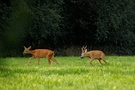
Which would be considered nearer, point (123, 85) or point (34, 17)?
point (123, 85)

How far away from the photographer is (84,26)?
136 ft

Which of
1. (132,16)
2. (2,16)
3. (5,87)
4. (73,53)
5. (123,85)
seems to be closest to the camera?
(5,87)

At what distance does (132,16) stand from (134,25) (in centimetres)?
154

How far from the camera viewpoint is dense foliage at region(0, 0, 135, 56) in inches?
1389

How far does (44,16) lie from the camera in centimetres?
3472

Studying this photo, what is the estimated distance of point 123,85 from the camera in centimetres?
805

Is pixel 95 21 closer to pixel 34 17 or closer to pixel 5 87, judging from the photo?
pixel 34 17

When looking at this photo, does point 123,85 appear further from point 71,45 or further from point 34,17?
point 71,45

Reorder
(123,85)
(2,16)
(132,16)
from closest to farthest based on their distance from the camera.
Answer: (123,85), (2,16), (132,16)

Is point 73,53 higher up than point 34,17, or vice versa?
point 34,17

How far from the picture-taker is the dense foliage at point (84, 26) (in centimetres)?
3528

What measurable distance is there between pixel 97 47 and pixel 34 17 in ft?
36.9

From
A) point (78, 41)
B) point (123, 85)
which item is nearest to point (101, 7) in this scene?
point (78, 41)

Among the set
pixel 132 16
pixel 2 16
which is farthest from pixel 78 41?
pixel 2 16
